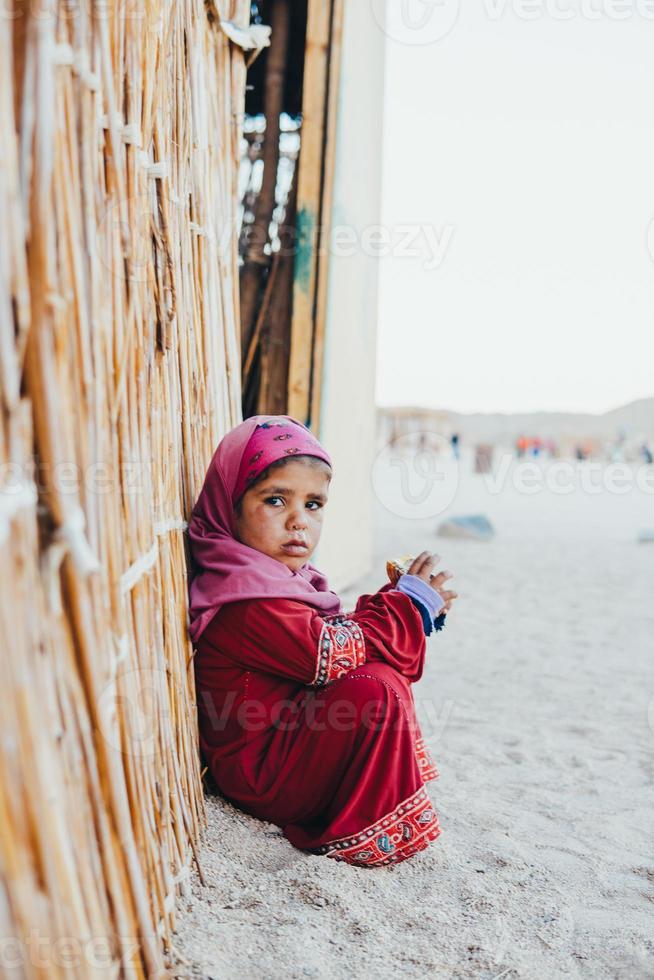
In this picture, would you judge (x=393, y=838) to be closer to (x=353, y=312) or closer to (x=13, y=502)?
(x=13, y=502)

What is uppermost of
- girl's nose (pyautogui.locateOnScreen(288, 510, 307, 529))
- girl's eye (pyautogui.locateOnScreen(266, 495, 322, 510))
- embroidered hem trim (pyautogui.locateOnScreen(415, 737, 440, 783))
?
girl's eye (pyautogui.locateOnScreen(266, 495, 322, 510))

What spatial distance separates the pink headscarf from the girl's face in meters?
0.02

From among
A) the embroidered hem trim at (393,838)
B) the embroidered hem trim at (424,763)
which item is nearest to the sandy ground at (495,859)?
the embroidered hem trim at (393,838)

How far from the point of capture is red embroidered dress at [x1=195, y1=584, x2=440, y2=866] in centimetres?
172

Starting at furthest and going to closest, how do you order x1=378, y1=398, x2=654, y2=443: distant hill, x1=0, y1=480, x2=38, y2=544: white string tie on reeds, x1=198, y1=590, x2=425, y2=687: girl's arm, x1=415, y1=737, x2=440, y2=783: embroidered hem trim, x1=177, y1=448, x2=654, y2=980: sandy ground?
x1=378, y1=398, x2=654, y2=443: distant hill, x1=415, y1=737, x2=440, y2=783: embroidered hem trim, x1=198, y1=590, x2=425, y2=687: girl's arm, x1=177, y1=448, x2=654, y2=980: sandy ground, x1=0, y1=480, x2=38, y2=544: white string tie on reeds

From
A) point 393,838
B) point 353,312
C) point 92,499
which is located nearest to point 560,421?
point 353,312

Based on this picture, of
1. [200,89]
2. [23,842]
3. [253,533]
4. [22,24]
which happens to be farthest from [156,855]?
[200,89]

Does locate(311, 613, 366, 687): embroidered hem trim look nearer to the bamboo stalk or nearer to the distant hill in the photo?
the bamboo stalk

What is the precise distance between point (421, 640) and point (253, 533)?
0.43 meters

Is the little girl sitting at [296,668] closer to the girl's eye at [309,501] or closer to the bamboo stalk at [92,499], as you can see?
the girl's eye at [309,501]

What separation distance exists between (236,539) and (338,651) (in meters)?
0.35

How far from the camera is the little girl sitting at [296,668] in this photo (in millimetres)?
1724

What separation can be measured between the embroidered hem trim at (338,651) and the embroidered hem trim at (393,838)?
0.30m

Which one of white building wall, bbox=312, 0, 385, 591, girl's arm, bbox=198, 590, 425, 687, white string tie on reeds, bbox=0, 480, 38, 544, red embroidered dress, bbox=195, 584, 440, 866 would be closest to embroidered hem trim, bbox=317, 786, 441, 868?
red embroidered dress, bbox=195, 584, 440, 866
